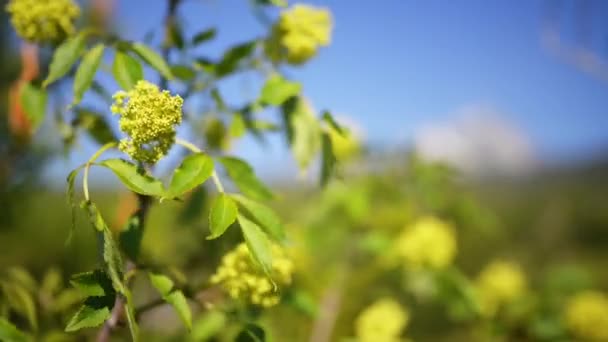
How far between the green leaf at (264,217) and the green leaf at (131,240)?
0.58 feet

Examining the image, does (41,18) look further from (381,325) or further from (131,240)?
(381,325)

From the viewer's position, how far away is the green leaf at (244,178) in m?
0.80

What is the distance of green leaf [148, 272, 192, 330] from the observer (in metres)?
0.72

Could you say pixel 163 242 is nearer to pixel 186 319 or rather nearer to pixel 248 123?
pixel 248 123

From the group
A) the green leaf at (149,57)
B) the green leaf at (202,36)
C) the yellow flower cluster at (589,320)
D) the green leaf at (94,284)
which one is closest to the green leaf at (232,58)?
the green leaf at (202,36)

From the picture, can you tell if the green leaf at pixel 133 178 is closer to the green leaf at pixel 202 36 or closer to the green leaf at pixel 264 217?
the green leaf at pixel 264 217

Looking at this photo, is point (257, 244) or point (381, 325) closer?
point (257, 244)

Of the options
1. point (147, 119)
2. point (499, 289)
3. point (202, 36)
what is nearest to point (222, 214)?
point (147, 119)

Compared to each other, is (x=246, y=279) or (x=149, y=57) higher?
(x=149, y=57)

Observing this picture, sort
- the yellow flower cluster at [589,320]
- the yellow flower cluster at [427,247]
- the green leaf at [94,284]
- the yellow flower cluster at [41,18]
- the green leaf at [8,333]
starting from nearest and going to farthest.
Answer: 1. the green leaf at [94,284]
2. the green leaf at [8,333]
3. the yellow flower cluster at [41,18]
4. the yellow flower cluster at [427,247]
5. the yellow flower cluster at [589,320]

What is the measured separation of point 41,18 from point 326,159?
62cm

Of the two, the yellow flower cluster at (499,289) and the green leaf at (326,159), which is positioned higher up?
the yellow flower cluster at (499,289)

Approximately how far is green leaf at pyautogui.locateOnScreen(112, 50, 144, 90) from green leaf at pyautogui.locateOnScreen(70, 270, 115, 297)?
12.3 inches

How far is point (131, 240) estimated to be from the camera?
29.9 inches
